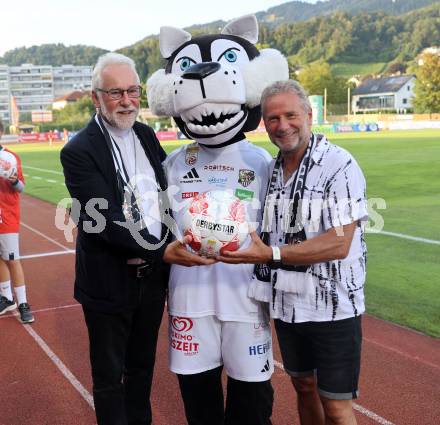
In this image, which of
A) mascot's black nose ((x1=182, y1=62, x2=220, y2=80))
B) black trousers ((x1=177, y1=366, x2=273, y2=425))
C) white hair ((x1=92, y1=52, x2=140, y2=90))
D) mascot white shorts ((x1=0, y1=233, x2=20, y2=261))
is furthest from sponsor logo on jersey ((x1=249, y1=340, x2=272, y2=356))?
mascot white shorts ((x1=0, y1=233, x2=20, y2=261))

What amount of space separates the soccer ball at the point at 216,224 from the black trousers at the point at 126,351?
2.09 ft

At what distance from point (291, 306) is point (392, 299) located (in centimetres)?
385

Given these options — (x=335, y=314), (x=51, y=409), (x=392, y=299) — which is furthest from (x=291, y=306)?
(x=392, y=299)

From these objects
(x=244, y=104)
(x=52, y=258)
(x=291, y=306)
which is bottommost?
(x=52, y=258)

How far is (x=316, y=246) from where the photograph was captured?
2576mm

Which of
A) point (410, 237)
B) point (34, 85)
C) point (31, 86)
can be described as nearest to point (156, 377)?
point (410, 237)

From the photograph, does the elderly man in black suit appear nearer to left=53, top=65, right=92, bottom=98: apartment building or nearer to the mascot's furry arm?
the mascot's furry arm

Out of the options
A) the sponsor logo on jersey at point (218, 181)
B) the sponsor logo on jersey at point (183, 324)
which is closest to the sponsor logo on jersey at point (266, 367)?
the sponsor logo on jersey at point (183, 324)

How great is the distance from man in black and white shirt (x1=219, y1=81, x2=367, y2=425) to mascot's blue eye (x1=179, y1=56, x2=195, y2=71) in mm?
712

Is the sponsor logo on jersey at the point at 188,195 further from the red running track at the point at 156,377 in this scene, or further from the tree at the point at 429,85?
the tree at the point at 429,85

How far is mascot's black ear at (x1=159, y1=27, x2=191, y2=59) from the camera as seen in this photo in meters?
3.38

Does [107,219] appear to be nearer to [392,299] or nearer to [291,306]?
[291,306]

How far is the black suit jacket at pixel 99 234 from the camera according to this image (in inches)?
111

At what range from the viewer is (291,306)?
8.99 feet
